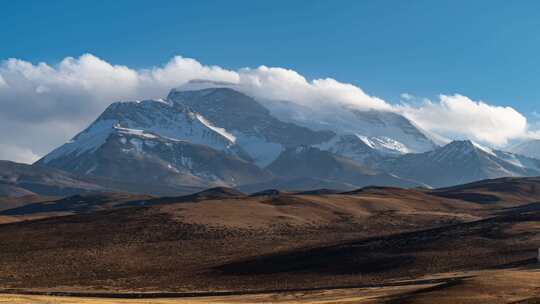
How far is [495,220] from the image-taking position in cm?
11525

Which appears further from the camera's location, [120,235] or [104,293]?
[120,235]

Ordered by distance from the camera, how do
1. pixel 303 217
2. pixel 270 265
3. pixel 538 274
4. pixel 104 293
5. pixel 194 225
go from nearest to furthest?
pixel 538 274 < pixel 104 293 < pixel 270 265 < pixel 194 225 < pixel 303 217

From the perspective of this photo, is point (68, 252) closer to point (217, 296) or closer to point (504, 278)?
point (217, 296)

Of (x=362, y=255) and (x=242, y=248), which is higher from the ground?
(x=242, y=248)

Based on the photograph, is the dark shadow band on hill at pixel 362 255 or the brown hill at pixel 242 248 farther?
the dark shadow band on hill at pixel 362 255

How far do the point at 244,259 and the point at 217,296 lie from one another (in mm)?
26738

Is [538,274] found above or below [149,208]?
below

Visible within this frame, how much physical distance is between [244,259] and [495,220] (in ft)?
121

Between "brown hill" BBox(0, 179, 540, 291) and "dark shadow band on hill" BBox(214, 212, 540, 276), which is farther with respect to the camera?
"dark shadow band on hill" BBox(214, 212, 540, 276)

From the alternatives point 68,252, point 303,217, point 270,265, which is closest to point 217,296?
point 270,265

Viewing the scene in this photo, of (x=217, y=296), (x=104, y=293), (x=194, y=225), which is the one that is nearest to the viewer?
(x=217, y=296)

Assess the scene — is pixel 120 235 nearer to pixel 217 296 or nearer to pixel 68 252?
pixel 68 252

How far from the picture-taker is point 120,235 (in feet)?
423

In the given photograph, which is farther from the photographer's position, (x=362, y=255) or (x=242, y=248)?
(x=242, y=248)
